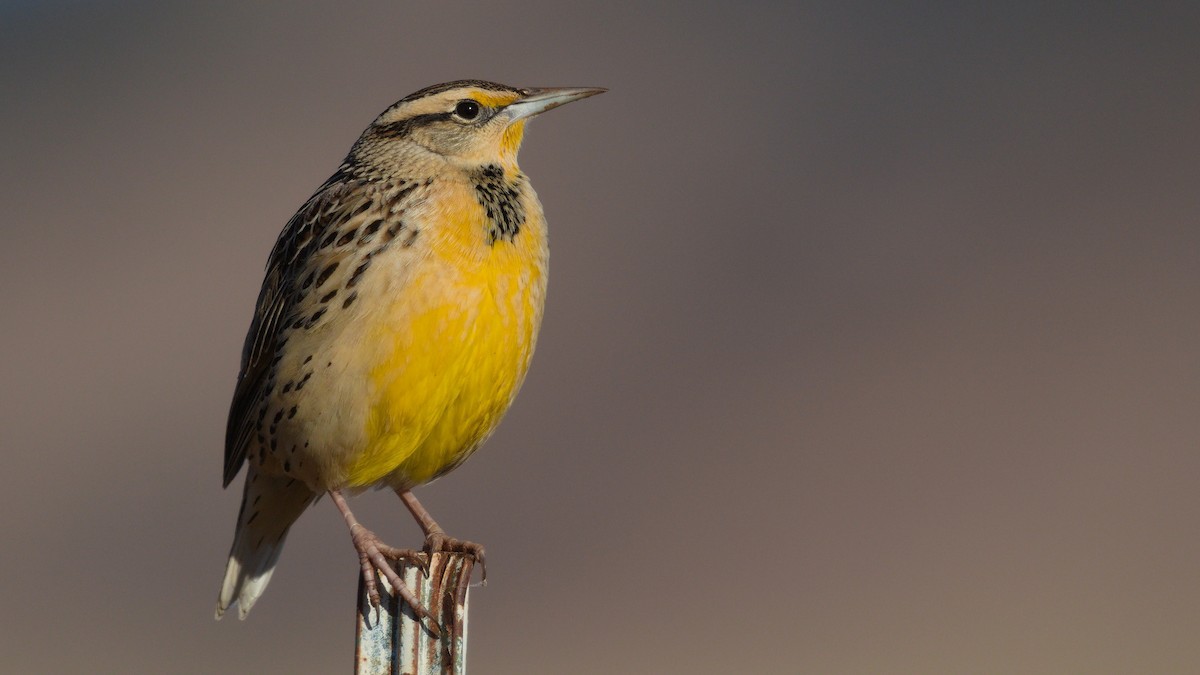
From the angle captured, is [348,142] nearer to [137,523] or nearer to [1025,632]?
[137,523]

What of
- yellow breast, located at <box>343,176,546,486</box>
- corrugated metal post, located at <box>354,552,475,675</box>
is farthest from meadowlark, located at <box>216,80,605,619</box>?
corrugated metal post, located at <box>354,552,475,675</box>

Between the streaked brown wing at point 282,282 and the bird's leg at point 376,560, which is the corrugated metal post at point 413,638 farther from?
the streaked brown wing at point 282,282

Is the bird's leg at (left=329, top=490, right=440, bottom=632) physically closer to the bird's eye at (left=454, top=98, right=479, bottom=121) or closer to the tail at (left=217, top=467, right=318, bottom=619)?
the tail at (left=217, top=467, right=318, bottom=619)

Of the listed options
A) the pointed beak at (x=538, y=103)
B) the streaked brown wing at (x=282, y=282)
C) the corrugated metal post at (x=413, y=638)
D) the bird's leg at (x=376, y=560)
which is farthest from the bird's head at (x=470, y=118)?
the corrugated metal post at (x=413, y=638)

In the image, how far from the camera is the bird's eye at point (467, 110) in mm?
4160

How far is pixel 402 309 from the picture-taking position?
370 cm

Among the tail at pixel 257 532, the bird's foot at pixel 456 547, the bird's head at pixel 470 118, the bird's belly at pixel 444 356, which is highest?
the bird's head at pixel 470 118

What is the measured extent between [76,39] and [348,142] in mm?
9663

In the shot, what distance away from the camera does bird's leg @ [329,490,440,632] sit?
302 cm

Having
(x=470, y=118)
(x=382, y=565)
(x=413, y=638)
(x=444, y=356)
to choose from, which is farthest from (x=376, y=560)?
(x=470, y=118)

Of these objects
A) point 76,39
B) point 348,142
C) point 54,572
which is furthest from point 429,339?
point 76,39

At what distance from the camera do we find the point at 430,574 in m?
3.13

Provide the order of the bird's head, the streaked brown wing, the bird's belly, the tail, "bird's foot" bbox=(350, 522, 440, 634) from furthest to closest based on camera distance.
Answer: the tail < the bird's head < the streaked brown wing < the bird's belly < "bird's foot" bbox=(350, 522, 440, 634)

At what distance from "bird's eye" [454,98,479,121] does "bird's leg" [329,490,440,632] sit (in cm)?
96
